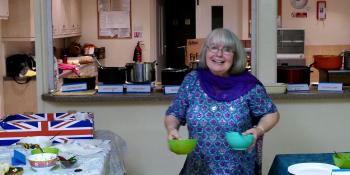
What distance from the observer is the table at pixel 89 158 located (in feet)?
6.48

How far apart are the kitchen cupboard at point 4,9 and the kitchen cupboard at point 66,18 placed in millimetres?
727

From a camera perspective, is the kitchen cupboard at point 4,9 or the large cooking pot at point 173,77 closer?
the large cooking pot at point 173,77

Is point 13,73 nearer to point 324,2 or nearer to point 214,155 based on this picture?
point 214,155

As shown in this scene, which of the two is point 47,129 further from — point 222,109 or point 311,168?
point 311,168

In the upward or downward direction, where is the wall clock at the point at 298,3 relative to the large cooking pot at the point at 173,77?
upward

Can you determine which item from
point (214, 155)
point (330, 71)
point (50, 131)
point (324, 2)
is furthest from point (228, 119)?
point (324, 2)

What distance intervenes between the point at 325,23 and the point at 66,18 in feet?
12.2

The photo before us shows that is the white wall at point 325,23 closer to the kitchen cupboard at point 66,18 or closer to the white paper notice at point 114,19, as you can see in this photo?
the white paper notice at point 114,19

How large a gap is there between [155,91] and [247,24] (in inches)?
160

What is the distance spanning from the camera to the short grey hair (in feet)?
7.43

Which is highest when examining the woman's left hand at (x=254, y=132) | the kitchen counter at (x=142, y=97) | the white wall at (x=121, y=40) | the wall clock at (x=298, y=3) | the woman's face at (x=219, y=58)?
the wall clock at (x=298, y=3)

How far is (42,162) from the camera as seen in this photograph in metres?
1.94

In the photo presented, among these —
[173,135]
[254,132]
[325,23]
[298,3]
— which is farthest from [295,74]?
[325,23]

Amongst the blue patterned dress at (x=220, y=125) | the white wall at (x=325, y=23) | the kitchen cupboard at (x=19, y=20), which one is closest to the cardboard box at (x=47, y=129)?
the blue patterned dress at (x=220, y=125)
